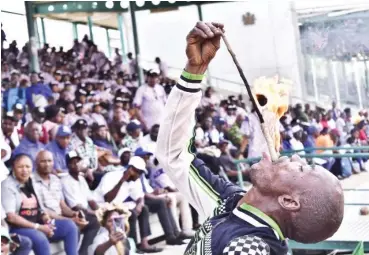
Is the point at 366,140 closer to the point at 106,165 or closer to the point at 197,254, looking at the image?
the point at 106,165

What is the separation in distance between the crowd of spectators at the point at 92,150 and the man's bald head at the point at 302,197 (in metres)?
0.59

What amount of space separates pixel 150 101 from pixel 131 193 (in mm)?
3039

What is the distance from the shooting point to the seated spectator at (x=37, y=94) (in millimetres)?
7188

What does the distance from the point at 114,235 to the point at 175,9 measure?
961cm

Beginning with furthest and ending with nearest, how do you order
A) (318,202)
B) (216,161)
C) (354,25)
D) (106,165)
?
(354,25) → (216,161) → (106,165) → (318,202)

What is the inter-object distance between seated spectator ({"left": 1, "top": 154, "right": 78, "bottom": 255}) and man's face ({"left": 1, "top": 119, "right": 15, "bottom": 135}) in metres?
1.13

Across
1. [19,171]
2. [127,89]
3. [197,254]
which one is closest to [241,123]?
[127,89]

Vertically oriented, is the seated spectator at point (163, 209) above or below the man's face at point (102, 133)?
below

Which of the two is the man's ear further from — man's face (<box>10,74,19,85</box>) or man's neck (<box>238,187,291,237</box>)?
man's face (<box>10,74,19,85</box>)

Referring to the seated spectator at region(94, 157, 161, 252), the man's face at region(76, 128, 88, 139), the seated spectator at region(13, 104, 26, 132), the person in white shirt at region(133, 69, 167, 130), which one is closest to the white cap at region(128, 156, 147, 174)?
the seated spectator at region(94, 157, 161, 252)

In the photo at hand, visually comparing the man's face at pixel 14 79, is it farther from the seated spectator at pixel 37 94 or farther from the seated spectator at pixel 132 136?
the seated spectator at pixel 132 136

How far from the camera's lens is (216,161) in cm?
675

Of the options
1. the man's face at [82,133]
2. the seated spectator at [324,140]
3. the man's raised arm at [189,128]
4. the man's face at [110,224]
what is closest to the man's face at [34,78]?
the man's face at [82,133]

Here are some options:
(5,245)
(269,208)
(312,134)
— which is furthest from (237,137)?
(269,208)
